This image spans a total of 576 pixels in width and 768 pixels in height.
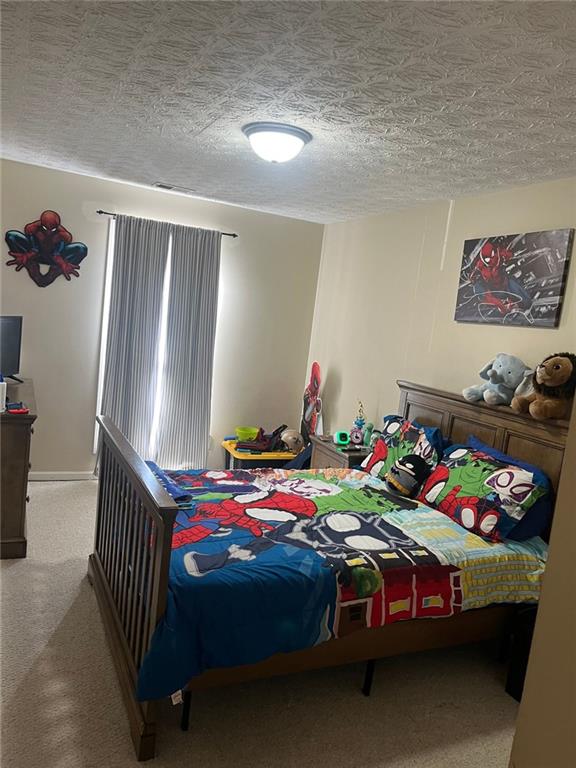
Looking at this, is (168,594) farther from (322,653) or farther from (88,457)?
(88,457)

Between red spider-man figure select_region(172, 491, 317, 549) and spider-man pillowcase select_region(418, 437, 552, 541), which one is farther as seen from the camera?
spider-man pillowcase select_region(418, 437, 552, 541)

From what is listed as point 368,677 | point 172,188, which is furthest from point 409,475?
point 172,188

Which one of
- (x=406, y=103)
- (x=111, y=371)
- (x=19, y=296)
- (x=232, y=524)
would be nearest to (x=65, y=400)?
(x=111, y=371)

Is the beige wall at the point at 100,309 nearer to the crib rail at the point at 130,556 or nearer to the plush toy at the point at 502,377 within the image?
the crib rail at the point at 130,556

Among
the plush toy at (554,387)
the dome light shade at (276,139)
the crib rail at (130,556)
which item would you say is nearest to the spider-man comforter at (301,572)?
the crib rail at (130,556)

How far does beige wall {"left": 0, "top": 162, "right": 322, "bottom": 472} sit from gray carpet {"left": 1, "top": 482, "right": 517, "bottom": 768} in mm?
1947

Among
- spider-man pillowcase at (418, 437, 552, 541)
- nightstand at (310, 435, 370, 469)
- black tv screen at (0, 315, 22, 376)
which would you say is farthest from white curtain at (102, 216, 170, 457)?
spider-man pillowcase at (418, 437, 552, 541)

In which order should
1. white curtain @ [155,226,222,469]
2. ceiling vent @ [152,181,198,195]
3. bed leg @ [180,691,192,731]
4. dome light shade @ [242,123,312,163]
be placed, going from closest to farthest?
1. bed leg @ [180,691,192,731]
2. dome light shade @ [242,123,312,163]
3. ceiling vent @ [152,181,198,195]
4. white curtain @ [155,226,222,469]

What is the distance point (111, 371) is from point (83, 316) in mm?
474

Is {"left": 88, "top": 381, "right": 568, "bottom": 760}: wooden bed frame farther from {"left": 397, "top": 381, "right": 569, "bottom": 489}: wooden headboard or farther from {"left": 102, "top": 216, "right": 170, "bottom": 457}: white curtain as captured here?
{"left": 102, "top": 216, "right": 170, "bottom": 457}: white curtain

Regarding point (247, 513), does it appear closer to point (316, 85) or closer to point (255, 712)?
point (255, 712)

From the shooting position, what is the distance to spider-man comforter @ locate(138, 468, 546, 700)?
202cm

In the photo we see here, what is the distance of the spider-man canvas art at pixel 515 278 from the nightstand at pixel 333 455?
43.6 inches

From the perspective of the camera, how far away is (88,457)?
4.71 m
